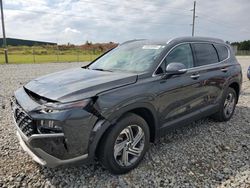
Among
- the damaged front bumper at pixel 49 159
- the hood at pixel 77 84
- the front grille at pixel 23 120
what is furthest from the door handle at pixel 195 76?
the front grille at pixel 23 120

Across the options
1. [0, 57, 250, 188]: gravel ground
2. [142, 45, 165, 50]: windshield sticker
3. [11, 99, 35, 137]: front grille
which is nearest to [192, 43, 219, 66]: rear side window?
[142, 45, 165, 50]: windshield sticker

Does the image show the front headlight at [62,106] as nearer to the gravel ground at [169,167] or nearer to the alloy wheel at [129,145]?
the alloy wheel at [129,145]

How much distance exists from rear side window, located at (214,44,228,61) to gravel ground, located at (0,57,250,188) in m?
1.55

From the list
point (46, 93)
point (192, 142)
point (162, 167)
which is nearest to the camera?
point (46, 93)

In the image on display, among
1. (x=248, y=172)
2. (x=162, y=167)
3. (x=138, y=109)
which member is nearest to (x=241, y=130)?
(x=248, y=172)

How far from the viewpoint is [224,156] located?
3758 mm

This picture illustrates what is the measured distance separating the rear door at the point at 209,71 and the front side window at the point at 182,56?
0.48 ft

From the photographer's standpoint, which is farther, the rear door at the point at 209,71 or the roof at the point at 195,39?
the rear door at the point at 209,71

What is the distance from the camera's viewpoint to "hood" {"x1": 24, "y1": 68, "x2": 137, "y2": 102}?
110 inches

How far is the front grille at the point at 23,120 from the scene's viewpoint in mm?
2748

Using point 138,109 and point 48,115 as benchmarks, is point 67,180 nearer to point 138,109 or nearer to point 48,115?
point 48,115

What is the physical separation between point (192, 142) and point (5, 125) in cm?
359

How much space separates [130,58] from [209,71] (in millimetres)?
1531

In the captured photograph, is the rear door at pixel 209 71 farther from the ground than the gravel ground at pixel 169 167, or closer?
farther from the ground
